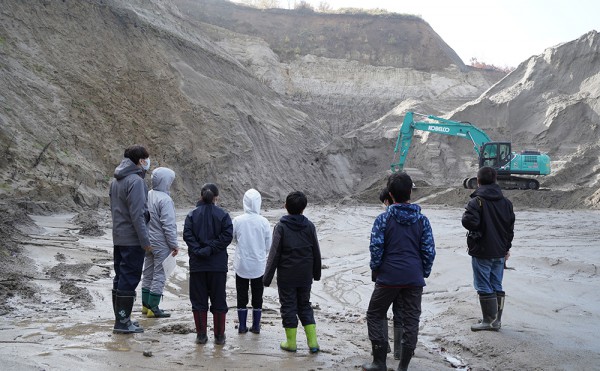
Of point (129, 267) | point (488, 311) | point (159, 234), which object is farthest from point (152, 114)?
point (488, 311)

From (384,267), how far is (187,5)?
47908mm

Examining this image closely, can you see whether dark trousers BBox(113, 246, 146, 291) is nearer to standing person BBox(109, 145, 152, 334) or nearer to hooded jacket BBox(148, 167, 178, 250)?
standing person BBox(109, 145, 152, 334)

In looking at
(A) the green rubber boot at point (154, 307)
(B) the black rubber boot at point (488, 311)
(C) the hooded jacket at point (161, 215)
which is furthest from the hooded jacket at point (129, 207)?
(B) the black rubber boot at point (488, 311)

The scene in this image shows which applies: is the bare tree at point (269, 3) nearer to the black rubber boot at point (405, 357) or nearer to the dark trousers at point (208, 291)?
the dark trousers at point (208, 291)

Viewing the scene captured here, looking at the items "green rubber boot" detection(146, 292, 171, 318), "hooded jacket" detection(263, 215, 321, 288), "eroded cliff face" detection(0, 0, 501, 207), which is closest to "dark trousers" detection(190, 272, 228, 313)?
"hooded jacket" detection(263, 215, 321, 288)

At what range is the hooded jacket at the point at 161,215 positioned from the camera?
21.8 ft

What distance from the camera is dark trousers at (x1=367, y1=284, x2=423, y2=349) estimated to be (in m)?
5.01

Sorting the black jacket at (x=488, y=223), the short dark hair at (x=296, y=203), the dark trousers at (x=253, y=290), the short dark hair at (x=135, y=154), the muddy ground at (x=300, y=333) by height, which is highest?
the short dark hair at (x=135, y=154)

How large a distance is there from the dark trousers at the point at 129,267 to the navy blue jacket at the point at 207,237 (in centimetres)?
64

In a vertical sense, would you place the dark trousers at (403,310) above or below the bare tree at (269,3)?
below

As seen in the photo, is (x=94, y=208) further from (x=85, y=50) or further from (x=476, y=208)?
(x=476, y=208)

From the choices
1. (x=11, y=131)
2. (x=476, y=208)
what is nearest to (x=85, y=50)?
(x=11, y=131)

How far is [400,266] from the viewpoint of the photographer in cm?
498

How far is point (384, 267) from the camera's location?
5.03 meters
